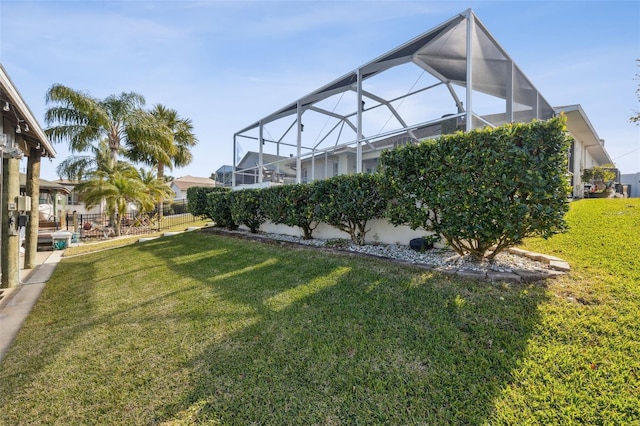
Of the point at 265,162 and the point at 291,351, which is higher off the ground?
the point at 265,162

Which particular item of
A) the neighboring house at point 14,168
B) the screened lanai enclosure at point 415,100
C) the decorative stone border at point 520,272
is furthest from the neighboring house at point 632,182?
the neighboring house at point 14,168

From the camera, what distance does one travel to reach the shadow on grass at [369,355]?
7.34ft

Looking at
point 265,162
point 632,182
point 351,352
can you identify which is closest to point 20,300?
point 351,352

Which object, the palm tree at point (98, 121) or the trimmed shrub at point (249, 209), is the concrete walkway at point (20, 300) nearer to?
the trimmed shrub at point (249, 209)

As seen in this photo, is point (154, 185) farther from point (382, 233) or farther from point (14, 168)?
point (382, 233)

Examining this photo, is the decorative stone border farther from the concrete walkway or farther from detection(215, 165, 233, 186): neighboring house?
detection(215, 165, 233, 186): neighboring house

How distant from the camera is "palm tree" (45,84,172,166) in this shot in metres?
15.7

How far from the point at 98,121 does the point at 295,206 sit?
15.5 metres

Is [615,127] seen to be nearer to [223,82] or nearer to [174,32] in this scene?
[223,82]

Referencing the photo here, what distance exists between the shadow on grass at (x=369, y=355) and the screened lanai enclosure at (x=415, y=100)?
3.95m

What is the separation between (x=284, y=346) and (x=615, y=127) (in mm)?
20380

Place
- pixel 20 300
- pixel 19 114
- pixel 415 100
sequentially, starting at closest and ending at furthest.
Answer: pixel 19 114
pixel 20 300
pixel 415 100

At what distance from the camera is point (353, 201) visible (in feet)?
20.1

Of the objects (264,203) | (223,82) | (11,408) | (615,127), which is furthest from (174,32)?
(615,127)
